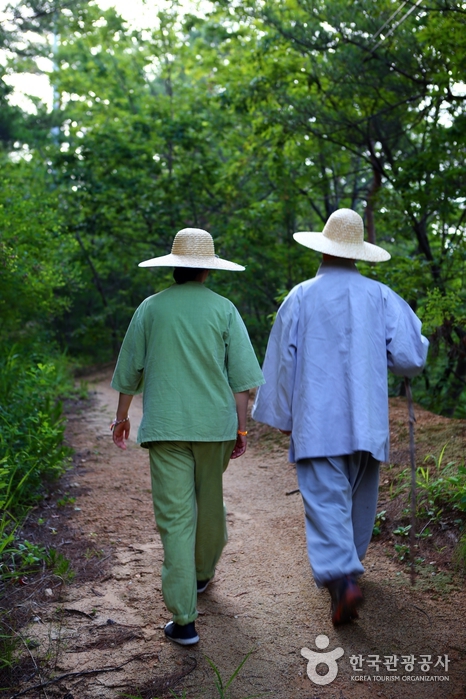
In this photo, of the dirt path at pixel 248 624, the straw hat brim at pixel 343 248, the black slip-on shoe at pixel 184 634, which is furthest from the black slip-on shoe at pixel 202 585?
the straw hat brim at pixel 343 248

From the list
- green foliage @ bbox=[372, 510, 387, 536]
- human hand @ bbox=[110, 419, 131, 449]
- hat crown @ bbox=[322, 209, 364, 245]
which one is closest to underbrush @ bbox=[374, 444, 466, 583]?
green foliage @ bbox=[372, 510, 387, 536]

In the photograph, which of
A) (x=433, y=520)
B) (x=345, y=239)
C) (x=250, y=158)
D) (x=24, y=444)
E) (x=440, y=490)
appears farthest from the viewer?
(x=250, y=158)

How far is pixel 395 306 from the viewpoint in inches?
146

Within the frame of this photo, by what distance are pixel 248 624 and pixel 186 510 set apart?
0.67 meters

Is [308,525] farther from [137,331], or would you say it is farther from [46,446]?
[46,446]

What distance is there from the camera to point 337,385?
11.8ft

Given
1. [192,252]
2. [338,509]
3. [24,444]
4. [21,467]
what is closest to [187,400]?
[192,252]

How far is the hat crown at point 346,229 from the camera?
12.6ft

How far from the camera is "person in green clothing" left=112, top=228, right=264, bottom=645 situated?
329 centimetres

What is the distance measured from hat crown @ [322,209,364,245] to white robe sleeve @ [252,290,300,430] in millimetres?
432

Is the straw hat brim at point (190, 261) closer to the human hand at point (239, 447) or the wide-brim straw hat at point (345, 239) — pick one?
the wide-brim straw hat at point (345, 239)

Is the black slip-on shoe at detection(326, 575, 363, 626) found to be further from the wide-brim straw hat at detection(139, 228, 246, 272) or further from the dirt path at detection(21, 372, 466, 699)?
the wide-brim straw hat at detection(139, 228, 246, 272)

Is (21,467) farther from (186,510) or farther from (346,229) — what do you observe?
(346,229)

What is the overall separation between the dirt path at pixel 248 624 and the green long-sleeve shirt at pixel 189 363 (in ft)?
3.13
